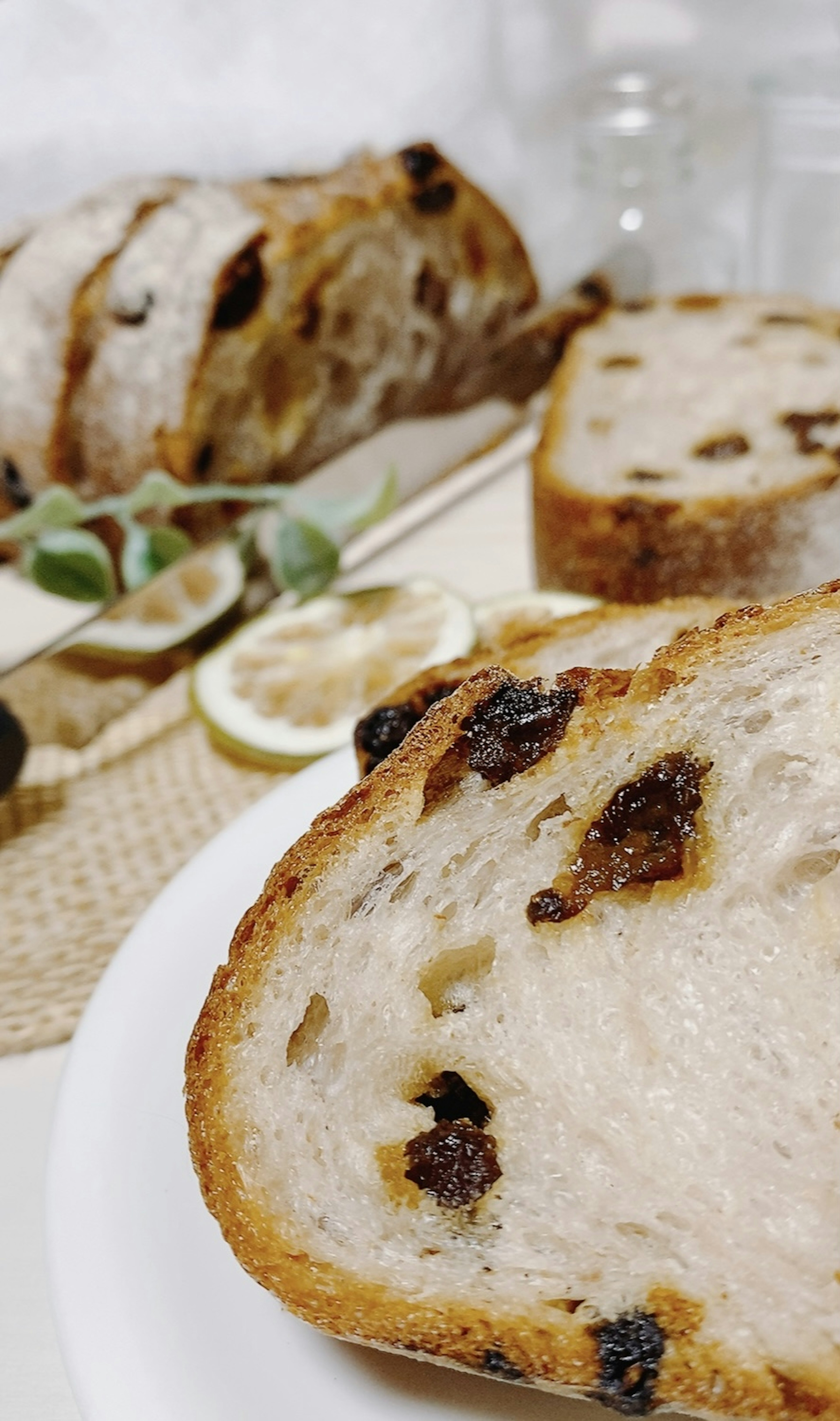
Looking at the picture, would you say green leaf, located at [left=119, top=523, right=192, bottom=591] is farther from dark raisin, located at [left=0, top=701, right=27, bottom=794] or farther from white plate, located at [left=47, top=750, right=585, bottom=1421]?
white plate, located at [left=47, top=750, right=585, bottom=1421]

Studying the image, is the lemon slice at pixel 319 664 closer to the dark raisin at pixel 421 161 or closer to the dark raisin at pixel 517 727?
the dark raisin at pixel 517 727

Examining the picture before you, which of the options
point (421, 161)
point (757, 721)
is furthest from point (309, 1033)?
point (421, 161)

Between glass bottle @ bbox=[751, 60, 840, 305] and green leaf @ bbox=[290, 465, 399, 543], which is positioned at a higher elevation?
glass bottle @ bbox=[751, 60, 840, 305]

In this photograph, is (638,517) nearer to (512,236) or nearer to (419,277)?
(419,277)

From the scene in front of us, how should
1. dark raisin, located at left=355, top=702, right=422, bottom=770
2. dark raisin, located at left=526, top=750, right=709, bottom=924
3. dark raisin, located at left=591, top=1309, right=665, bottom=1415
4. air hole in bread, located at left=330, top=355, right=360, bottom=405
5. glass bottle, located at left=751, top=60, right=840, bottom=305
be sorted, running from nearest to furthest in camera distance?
dark raisin, located at left=591, top=1309, right=665, bottom=1415, dark raisin, located at left=526, top=750, right=709, bottom=924, dark raisin, located at left=355, top=702, right=422, bottom=770, air hole in bread, located at left=330, top=355, right=360, bottom=405, glass bottle, located at left=751, top=60, right=840, bottom=305

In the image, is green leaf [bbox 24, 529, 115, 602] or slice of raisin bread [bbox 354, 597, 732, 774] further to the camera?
green leaf [bbox 24, 529, 115, 602]

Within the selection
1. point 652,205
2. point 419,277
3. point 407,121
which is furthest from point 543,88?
point 419,277

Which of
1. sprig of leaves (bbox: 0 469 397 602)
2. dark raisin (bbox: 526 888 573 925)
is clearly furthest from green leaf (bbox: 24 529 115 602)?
dark raisin (bbox: 526 888 573 925)

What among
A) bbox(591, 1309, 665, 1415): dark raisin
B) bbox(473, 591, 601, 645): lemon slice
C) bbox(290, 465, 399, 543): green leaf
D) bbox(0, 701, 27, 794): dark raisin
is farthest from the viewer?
bbox(290, 465, 399, 543): green leaf
